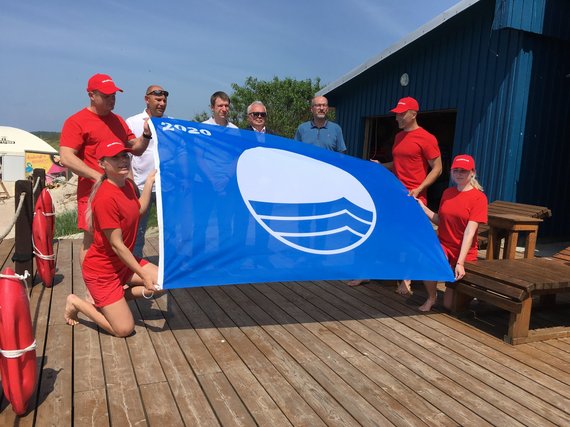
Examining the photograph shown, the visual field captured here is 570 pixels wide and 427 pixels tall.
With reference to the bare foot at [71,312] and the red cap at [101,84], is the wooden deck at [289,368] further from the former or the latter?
the red cap at [101,84]

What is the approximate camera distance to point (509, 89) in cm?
750

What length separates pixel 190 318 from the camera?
164 inches

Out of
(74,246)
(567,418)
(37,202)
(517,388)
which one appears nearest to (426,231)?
(517,388)

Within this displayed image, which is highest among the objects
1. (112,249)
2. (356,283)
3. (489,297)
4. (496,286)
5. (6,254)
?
(112,249)

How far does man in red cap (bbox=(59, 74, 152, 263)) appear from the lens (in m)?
3.79

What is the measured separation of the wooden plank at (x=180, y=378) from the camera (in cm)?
262

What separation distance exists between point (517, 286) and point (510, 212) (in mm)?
2658

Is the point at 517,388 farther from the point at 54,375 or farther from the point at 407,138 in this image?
the point at 54,375

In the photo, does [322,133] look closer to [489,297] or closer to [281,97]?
[489,297]

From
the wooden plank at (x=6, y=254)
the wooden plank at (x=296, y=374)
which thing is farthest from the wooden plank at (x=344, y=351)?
the wooden plank at (x=6, y=254)

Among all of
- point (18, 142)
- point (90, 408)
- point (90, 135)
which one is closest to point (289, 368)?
point (90, 408)

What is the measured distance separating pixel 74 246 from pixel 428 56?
7058mm

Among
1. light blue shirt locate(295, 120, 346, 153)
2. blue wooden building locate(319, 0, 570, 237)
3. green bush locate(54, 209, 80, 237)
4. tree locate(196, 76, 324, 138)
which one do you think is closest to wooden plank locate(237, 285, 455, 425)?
light blue shirt locate(295, 120, 346, 153)

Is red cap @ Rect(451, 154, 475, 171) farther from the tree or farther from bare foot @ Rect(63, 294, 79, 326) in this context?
the tree
